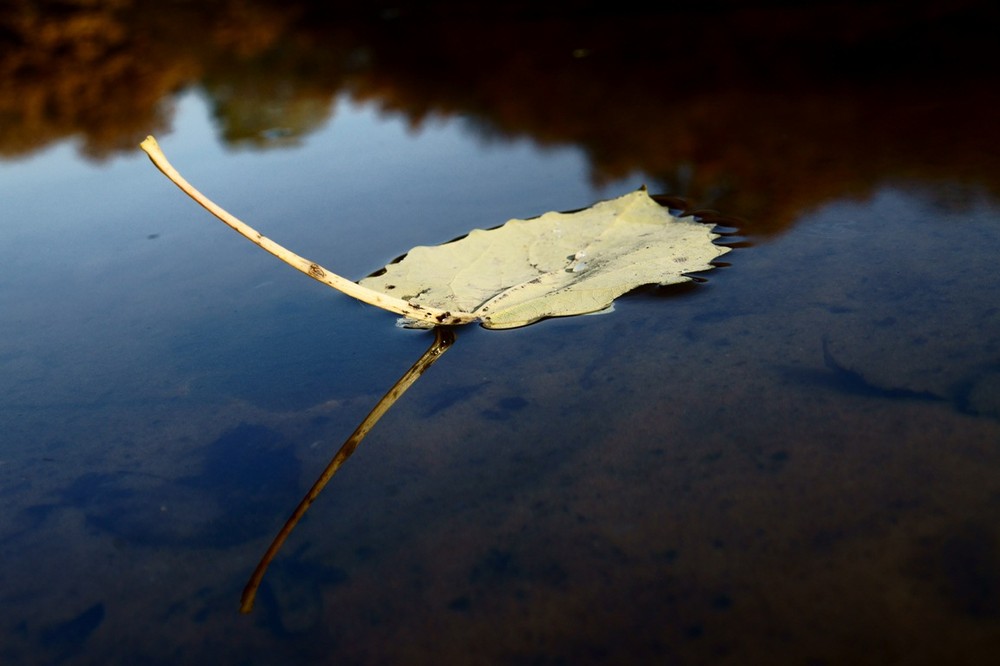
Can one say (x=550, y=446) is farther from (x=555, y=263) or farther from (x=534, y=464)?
(x=555, y=263)

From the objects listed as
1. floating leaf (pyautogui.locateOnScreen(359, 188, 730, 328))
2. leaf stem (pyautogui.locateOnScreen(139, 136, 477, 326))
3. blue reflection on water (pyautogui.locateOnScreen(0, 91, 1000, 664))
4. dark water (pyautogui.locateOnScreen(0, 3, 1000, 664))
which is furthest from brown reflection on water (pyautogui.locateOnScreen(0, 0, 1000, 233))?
leaf stem (pyautogui.locateOnScreen(139, 136, 477, 326))

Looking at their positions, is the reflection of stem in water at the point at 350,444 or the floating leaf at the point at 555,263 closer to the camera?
the reflection of stem in water at the point at 350,444

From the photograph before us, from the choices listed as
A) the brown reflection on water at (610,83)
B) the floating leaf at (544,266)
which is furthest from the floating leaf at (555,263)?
the brown reflection on water at (610,83)

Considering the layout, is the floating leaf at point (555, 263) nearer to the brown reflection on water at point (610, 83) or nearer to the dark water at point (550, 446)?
the dark water at point (550, 446)

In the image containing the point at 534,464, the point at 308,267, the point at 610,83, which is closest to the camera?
the point at 534,464

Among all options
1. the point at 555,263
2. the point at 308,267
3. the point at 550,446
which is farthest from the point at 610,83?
the point at 550,446

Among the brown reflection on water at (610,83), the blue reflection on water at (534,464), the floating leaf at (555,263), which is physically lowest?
the blue reflection on water at (534,464)

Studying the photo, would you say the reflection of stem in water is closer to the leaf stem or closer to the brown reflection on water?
the leaf stem
